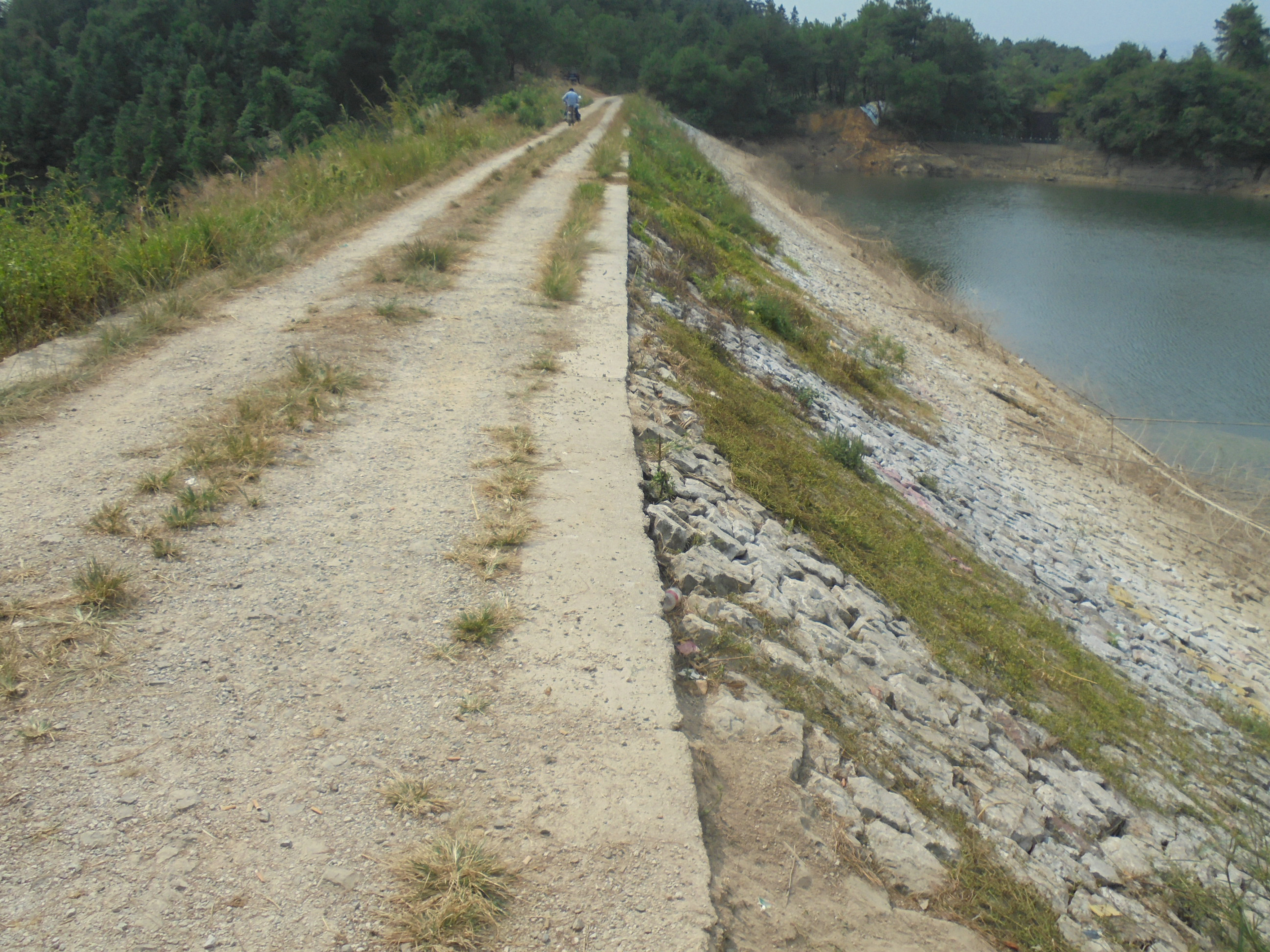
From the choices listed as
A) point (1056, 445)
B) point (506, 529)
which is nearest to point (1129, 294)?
point (1056, 445)

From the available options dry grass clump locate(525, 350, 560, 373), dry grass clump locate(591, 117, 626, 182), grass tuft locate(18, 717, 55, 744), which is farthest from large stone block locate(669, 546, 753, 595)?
dry grass clump locate(591, 117, 626, 182)

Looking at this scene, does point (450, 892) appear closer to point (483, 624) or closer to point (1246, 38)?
point (483, 624)

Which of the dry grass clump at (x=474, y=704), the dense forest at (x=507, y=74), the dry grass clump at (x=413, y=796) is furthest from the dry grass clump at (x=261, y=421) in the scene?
the dense forest at (x=507, y=74)

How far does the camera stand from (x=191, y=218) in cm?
760

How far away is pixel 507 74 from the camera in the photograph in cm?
4312

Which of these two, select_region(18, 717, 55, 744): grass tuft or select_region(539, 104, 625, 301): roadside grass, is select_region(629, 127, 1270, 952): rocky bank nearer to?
select_region(539, 104, 625, 301): roadside grass

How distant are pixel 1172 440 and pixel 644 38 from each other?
60.7m

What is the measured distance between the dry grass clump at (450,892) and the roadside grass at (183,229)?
16.5 feet

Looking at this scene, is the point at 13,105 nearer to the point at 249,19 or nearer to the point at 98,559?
the point at 249,19

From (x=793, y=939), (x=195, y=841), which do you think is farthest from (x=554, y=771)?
(x=195, y=841)

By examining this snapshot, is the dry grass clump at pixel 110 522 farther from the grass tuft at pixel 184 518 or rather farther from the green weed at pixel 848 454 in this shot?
the green weed at pixel 848 454

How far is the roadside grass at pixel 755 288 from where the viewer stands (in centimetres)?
999

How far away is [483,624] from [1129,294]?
22.5 meters

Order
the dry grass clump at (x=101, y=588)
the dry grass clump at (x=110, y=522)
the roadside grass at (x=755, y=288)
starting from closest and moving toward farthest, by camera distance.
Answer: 1. the dry grass clump at (x=101, y=588)
2. the dry grass clump at (x=110, y=522)
3. the roadside grass at (x=755, y=288)
